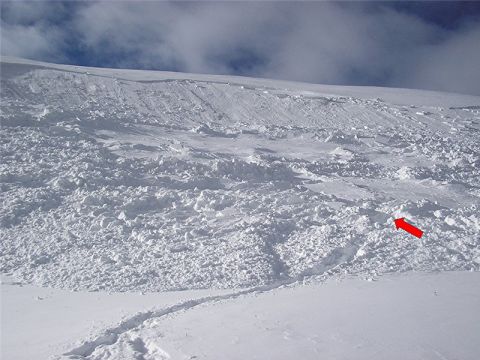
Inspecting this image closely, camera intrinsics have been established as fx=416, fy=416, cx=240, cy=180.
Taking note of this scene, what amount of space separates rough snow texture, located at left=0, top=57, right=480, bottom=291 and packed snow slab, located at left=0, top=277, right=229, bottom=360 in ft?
1.00

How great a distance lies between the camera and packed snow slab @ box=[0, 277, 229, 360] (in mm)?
5449

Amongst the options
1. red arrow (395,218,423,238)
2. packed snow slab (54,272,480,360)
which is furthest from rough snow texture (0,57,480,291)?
packed snow slab (54,272,480,360)

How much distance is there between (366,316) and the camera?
5922mm

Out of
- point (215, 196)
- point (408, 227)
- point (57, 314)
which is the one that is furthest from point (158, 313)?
point (408, 227)

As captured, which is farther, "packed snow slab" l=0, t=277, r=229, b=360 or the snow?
the snow

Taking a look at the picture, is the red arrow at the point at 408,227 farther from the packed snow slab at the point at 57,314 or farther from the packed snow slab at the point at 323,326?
the packed snow slab at the point at 57,314

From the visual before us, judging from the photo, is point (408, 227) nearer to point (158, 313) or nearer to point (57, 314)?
point (158, 313)

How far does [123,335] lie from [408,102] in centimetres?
1908

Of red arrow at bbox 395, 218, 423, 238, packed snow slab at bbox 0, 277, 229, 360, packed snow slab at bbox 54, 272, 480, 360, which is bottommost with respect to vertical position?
packed snow slab at bbox 54, 272, 480, 360

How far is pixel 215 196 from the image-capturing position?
10.3m

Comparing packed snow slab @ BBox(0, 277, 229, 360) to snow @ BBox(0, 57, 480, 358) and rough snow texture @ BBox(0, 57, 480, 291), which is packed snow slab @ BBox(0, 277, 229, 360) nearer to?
snow @ BBox(0, 57, 480, 358)

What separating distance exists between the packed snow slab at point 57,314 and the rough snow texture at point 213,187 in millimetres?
304

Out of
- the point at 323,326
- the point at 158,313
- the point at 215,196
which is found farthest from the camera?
the point at 215,196

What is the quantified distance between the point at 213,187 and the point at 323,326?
5.85m
